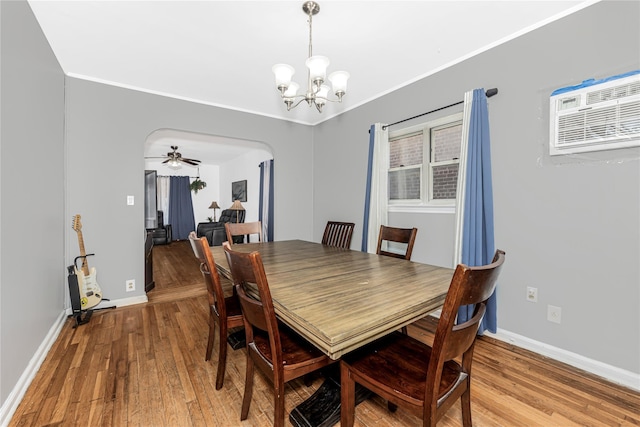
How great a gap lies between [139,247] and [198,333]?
4.72ft

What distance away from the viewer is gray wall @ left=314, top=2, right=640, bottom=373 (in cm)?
170

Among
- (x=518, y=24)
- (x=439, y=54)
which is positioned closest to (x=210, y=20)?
(x=439, y=54)

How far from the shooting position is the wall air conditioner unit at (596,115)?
64.9 inches

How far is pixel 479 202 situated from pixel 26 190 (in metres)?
3.32

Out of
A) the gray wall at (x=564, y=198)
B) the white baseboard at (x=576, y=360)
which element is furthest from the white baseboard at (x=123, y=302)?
the white baseboard at (x=576, y=360)

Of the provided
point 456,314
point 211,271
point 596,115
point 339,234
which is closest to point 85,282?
point 211,271

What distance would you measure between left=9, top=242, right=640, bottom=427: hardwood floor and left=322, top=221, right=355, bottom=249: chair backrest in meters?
1.06

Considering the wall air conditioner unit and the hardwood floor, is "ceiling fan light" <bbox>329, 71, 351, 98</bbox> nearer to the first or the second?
the wall air conditioner unit

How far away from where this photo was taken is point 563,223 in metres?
1.94

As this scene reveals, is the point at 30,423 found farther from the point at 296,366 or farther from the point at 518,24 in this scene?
the point at 518,24

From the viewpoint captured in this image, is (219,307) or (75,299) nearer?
(219,307)

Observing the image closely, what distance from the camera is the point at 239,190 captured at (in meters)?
7.62

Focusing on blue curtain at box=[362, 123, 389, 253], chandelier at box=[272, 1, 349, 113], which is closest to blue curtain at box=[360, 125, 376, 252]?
blue curtain at box=[362, 123, 389, 253]

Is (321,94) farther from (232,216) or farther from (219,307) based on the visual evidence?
(232,216)
